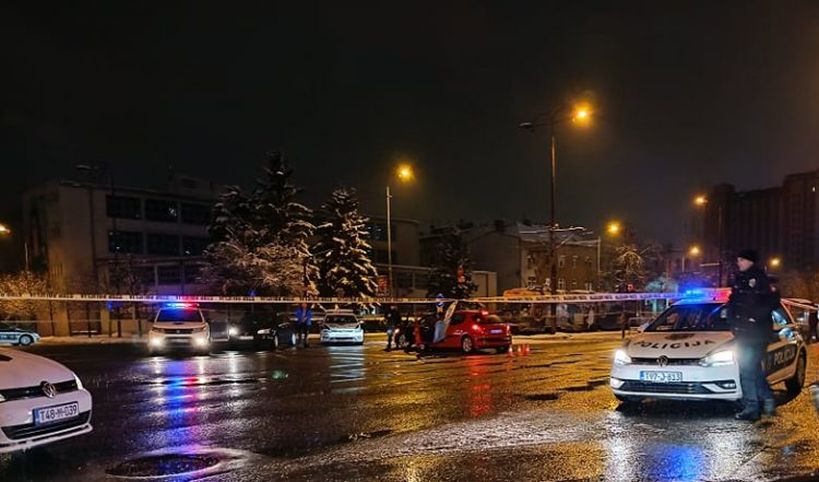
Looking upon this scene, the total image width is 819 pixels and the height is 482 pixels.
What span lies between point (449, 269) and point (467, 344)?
40090 millimetres

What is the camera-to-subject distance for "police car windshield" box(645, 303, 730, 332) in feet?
31.4

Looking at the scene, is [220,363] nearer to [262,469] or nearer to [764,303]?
[262,469]

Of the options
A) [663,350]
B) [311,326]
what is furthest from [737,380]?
[311,326]

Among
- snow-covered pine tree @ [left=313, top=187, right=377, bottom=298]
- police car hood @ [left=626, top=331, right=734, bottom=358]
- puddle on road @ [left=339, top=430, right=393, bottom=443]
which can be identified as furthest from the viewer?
snow-covered pine tree @ [left=313, top=187, right=377, bottom=298]

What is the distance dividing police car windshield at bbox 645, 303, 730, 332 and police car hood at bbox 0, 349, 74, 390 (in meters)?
7.55

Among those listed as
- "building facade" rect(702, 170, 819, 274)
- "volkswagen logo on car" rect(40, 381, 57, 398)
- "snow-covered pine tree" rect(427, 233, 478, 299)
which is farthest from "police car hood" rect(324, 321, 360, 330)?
"building facade" rect(702, 170, 819, 274)

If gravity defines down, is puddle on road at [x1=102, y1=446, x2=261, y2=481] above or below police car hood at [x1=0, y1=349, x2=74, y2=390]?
below

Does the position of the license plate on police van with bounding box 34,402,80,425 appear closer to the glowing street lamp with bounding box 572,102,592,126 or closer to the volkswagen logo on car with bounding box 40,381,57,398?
the volkswagen logo on car with bounding box 40,381,57,398

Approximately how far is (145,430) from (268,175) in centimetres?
3418

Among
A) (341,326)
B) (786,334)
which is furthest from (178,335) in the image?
(786,334)

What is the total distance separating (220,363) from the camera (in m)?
18.0

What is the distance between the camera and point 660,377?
859cm

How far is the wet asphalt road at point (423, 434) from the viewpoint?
616 cm

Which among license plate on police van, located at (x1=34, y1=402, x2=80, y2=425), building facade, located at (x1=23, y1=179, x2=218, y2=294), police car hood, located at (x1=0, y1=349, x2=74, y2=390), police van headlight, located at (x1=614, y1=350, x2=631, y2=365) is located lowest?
police van headlight, located at (x1=614, y1=350, x2=631, y2=365)
